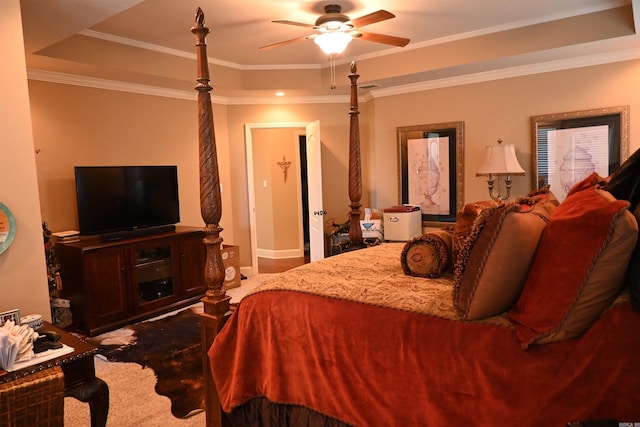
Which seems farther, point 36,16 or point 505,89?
point 505,89

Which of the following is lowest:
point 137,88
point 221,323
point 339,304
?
point 221,323

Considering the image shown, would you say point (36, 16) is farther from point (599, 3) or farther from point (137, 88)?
point (599, 3)

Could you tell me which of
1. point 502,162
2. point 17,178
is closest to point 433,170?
point 502,162

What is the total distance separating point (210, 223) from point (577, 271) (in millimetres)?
1696

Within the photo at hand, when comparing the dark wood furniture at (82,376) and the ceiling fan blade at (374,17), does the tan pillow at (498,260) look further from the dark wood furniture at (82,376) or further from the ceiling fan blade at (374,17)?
the ceiling fan blade at (374,17)

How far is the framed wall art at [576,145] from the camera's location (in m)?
4.06

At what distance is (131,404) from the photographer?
2730 mm

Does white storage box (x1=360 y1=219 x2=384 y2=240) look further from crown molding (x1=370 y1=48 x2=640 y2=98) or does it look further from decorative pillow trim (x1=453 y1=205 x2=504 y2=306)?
decorative pillow trim (x1=453 y1=205 x2=504 y2=306)

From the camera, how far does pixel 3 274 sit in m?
2.31

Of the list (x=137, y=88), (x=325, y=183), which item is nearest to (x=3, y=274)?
(x=137, y=88)

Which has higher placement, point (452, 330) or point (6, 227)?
point (6, 227)

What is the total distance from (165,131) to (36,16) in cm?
232

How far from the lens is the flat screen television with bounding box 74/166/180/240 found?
161 inches

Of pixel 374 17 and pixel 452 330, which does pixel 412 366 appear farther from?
pixel 374 17
